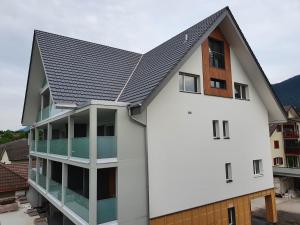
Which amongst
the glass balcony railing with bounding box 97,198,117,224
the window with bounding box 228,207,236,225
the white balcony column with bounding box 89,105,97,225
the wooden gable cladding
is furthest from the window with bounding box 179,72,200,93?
the window with bounding box 228,207,236,225

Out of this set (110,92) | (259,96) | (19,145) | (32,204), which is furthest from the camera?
(19,145)

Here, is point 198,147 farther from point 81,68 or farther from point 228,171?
point 81,68

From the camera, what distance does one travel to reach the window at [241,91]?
52.4ft

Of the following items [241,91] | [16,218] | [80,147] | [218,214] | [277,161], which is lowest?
[16,218]

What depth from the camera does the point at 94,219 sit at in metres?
9.36

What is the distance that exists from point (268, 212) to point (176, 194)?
357 inches

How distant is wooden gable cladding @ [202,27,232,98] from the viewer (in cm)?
1388

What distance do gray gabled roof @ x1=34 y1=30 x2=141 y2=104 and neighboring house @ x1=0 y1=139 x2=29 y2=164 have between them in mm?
32804

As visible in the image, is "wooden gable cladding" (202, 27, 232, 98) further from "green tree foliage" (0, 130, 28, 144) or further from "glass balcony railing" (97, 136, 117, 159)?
"green tree foliage" (0, 130, 28, 144)

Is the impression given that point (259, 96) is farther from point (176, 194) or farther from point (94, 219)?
point (94, 219)

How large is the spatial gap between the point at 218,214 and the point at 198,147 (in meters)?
3.95

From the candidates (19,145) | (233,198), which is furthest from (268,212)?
(19,145)

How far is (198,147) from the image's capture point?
509 inches

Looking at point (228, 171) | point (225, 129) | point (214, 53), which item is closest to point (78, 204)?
point (228, 171)
